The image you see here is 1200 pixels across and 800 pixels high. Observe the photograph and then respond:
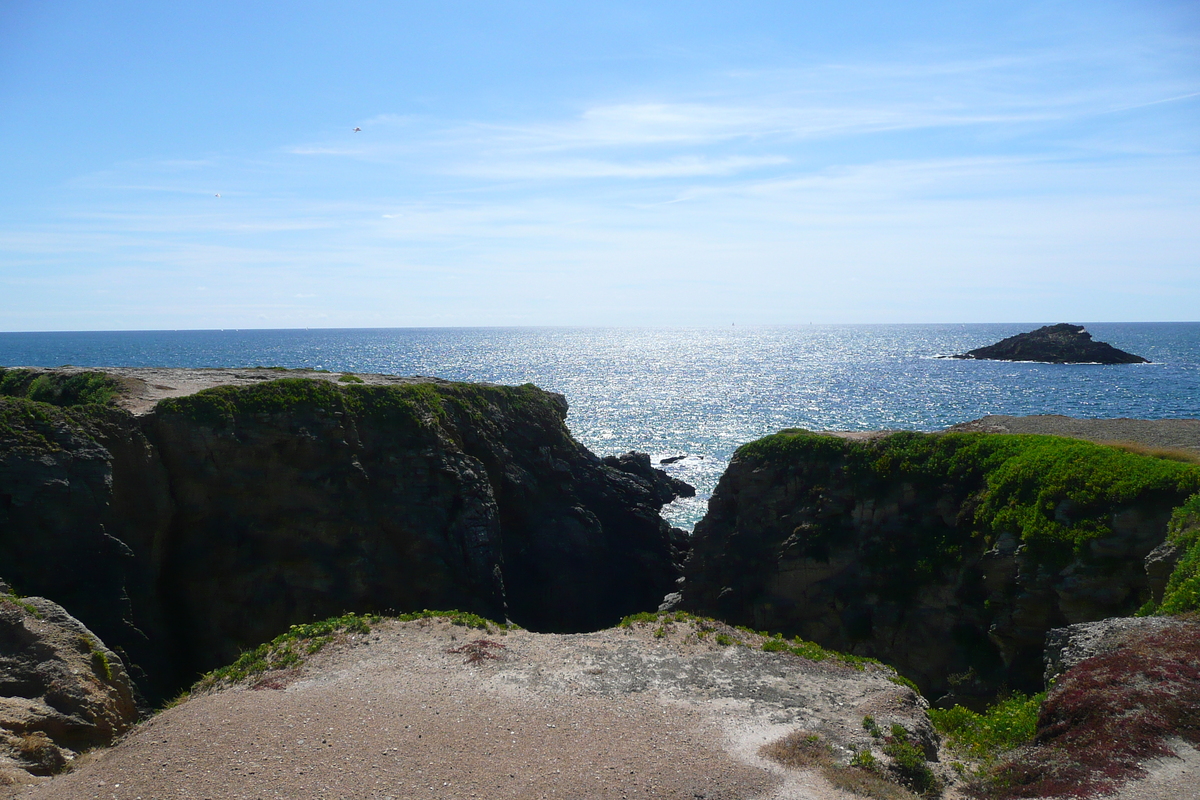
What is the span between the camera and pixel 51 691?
12820mm

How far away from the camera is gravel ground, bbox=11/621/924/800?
11453 millimetres

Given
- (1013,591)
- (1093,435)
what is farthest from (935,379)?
(1013,591)

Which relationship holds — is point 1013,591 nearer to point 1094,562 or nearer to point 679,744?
point 1094,562

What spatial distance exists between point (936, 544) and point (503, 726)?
17601 millimetres

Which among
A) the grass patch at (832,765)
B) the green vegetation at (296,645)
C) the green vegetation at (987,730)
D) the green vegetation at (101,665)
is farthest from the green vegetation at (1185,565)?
the green vegetation at (101,665)

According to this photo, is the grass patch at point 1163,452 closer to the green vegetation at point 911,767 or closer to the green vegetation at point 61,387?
the green vegetation at point 911,767

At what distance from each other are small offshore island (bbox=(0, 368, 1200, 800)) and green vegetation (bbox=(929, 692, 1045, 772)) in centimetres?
8

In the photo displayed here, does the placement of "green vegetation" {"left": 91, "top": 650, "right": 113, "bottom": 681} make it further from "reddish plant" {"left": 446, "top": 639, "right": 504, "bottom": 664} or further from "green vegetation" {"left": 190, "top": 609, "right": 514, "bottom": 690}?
"reddish plant" {"left": 446, "top": 639, "right": 504, "bottom": 664}

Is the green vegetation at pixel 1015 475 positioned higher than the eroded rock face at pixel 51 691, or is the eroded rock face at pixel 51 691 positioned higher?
the green vegetation at pixel 1015 475

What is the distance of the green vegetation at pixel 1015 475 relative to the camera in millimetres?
20609

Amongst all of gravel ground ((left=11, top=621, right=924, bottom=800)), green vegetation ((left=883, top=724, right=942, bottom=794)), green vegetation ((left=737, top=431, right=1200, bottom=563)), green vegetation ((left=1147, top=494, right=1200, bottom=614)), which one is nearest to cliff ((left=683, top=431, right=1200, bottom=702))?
green vegetation ((left=737, top=431, right=1200, bottom=563))

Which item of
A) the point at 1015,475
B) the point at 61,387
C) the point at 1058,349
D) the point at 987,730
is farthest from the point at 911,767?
the point at 1058,349

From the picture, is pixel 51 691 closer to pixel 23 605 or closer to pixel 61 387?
pixel 23 605

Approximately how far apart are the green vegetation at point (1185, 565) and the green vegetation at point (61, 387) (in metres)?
33.2
